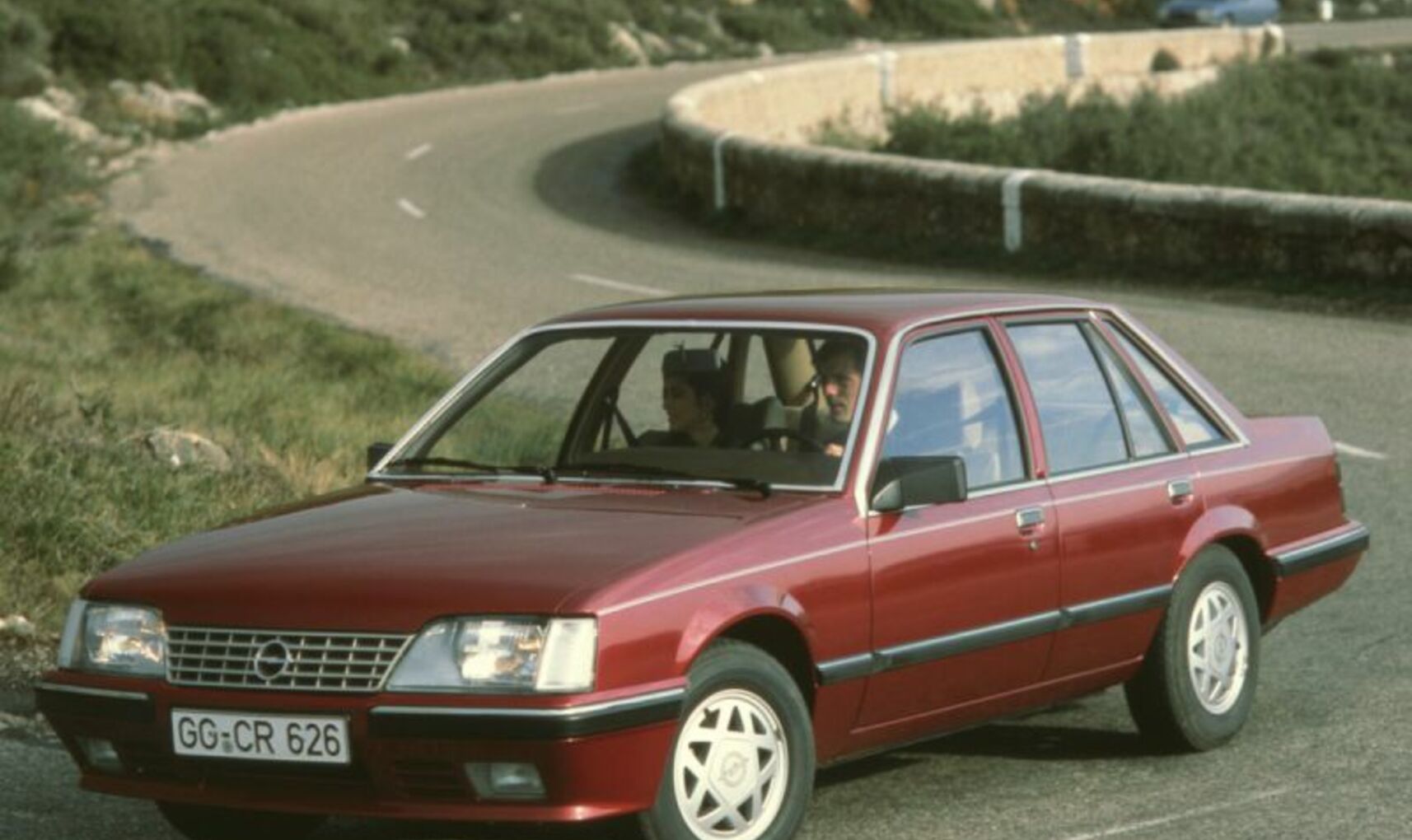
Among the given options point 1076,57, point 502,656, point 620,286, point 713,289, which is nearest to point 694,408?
point 502,656

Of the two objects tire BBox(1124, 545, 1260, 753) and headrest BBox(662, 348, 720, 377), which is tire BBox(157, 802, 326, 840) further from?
tire BBox(1124, 545, 1260, 753)

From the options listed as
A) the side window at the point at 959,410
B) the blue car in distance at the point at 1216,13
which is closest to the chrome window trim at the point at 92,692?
the side window at the point at 959,410

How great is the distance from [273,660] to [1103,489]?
2.46m

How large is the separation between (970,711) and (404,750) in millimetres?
1773

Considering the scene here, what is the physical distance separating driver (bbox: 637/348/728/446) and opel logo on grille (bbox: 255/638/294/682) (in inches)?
58.8

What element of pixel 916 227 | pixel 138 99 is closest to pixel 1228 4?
pixel 138 99

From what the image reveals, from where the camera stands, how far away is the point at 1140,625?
Answer: 798 cm

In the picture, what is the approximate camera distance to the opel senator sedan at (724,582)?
633 cm

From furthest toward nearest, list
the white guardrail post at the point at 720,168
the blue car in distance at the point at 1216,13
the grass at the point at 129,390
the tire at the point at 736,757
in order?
1. the blue car in distance at the point at 1216,13
2. the white guardrail post at the point at 720,168
3. the grass at the point at 129,390
4. the tire at the point at 736,757

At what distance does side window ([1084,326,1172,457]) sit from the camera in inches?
324

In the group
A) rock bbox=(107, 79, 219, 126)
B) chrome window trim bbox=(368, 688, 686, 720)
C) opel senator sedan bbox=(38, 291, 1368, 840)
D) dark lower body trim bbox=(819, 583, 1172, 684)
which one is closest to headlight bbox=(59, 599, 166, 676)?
opel senator sedan bbox=(38, 291, 1368, 840)

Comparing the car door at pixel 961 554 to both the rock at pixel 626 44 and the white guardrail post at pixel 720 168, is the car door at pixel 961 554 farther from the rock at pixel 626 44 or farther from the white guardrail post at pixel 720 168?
the rock at pixel 626 44

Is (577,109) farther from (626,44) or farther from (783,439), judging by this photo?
(783,439)

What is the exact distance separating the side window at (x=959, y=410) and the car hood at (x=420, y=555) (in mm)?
536
